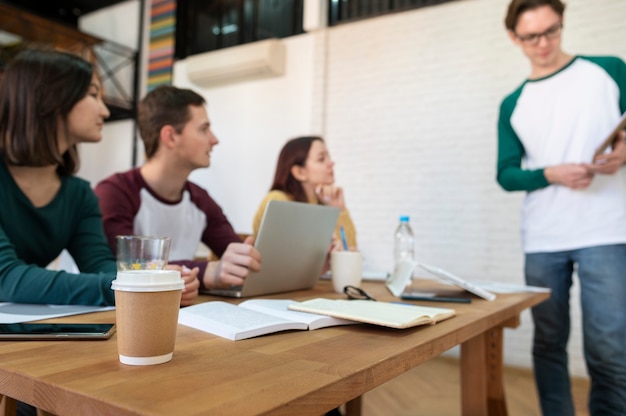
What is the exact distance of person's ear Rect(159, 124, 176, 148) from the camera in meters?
1.65

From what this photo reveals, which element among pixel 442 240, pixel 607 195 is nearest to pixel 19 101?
pixel 607 195

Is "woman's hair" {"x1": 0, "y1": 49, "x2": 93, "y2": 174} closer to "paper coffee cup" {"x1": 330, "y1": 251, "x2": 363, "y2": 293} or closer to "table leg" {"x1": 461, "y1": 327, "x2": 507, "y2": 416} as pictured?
"paper coffee cup" {"x1": 330, "y1": 251, "x2": 363, "y2": 293}

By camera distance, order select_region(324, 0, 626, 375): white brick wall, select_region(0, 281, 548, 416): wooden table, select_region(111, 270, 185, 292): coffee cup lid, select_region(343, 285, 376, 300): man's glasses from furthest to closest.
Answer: select_region(324, 0, 626, 375): white brick wall
select_region(343, 285, 376, 300): man's glasses
select_region(111, 270, 185, 292): coffee cup lid
select_region(0, 281, 548, 416): wooden table

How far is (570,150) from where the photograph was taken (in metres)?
1.59

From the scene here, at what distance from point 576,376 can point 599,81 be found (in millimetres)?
2025

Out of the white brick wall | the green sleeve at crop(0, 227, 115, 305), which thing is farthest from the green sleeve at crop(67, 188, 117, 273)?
the white brick wall

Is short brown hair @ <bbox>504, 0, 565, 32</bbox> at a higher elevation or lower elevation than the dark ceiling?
lower

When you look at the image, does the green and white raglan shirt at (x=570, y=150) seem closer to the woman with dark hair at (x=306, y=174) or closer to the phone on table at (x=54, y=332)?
the woman with dark hair at (x=306, y=174)

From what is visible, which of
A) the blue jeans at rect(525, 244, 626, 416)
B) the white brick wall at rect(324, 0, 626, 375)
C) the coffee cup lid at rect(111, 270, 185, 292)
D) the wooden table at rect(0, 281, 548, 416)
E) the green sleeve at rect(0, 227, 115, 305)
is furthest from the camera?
the white brick wall at rect(324, 0, 626, 375)

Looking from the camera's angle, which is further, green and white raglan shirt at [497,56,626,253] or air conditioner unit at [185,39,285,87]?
air conditioner unit at [185,39,285,87]

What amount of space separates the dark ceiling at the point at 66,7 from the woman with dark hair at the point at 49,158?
14.8ft

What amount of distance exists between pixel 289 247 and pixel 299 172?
1079 millimetres

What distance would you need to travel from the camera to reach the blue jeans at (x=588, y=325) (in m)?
1.44

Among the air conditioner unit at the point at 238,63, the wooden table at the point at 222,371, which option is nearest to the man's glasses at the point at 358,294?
the wooden table at the point at 222,371
